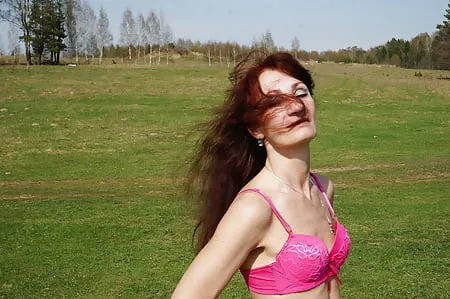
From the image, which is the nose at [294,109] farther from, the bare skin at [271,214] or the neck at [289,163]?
the neck at [289,163]

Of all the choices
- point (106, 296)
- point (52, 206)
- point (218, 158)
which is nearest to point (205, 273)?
point (218, 158)

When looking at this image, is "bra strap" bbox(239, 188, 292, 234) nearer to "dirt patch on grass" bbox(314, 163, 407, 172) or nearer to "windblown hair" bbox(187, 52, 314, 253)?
"windblown hair" bbox(187, 52, 314, 253)

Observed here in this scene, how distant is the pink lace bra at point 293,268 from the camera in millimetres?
1969

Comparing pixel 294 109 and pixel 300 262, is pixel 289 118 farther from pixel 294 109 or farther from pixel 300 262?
pixel 300 262

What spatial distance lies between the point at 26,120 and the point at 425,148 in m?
16.9

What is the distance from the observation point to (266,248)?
2.02 meters

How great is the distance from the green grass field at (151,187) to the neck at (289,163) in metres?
0.59

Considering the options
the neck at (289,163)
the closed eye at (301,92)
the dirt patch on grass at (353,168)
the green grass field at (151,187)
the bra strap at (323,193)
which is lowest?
the dirt patch on grass at (353,168)

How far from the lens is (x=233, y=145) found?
231 centimetres

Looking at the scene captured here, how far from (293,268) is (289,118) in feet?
1.68

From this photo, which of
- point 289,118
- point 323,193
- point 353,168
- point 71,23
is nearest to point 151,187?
point 353,168

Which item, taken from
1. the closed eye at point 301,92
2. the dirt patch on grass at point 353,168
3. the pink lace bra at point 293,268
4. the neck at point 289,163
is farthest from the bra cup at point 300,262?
the dirt patch on grass at point 353,168

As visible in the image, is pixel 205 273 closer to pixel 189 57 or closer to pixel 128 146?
pixel 128 146

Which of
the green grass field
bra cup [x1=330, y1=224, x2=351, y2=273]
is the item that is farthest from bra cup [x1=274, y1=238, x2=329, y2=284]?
the green grass field
